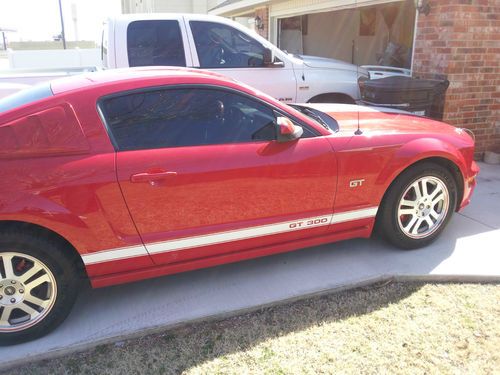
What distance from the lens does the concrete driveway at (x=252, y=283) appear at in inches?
113

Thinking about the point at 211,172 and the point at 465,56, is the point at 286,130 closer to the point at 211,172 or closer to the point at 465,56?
the point at 211,172

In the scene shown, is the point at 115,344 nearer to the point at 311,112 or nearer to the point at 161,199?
the point at 161,199

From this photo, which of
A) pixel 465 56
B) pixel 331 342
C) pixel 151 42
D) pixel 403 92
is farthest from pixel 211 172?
pixel 465 56

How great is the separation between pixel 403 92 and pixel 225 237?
3543 mm

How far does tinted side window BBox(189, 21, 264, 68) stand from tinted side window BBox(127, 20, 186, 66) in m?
0.32

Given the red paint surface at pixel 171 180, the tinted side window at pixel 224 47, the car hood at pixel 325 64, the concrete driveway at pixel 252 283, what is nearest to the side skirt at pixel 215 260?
the red paint surface at pixel 171 180

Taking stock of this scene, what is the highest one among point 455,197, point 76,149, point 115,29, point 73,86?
point 115,29

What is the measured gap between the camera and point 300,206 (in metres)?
3.25

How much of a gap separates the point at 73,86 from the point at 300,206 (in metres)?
1.75

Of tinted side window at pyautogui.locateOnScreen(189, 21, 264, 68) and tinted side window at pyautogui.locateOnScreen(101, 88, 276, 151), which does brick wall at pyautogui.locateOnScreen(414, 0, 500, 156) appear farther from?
tinted side window at pyautogui.locateOnScreen(101, 88, 276, 151)

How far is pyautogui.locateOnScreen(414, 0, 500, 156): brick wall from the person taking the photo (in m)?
5.79

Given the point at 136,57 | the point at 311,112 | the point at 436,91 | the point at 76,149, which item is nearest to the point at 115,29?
the point at 136,57

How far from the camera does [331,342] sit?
276cm

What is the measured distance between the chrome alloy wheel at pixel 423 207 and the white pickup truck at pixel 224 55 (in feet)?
10.0
